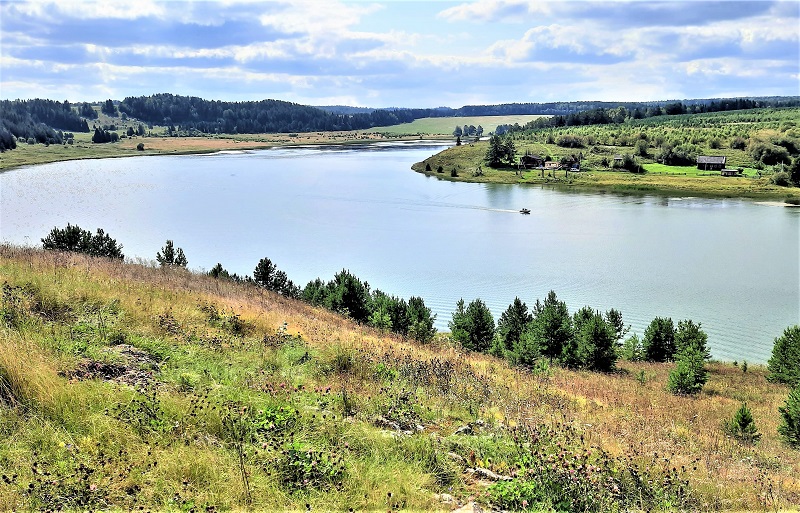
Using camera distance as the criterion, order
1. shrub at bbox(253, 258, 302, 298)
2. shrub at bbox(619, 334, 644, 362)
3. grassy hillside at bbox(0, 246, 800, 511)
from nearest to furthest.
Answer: grassy hillside at bbox(0, 246, 800, 511) < shrub at bbox(619, 334, 644, 362) < shrub at bbox(253, 258, 302, 298)

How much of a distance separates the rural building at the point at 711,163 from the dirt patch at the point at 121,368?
112m

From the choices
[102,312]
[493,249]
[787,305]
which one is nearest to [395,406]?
[102,312]

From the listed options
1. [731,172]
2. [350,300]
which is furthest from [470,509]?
[731,172]

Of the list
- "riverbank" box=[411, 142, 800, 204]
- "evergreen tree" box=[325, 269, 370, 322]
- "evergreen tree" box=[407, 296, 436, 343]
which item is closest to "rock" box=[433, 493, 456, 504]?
"evergreen tree" box=[407, 296, 436, 343]

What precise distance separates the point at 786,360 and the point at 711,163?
309 feet

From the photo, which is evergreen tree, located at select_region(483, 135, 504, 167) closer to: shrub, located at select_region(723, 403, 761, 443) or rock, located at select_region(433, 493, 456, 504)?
shrub, located at select_region(723, 403, 761, 443)

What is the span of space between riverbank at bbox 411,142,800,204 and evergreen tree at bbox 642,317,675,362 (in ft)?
215

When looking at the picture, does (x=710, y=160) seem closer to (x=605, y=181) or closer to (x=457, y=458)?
(x=605, y=181)

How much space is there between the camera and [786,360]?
19.9 meters

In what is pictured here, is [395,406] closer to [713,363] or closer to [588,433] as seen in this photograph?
[588,433]

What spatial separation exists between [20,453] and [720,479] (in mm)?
7875

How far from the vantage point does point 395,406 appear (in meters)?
7.92

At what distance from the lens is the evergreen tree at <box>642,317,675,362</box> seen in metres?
24.3

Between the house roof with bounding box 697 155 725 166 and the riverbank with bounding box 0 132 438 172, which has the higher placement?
the riverbank with bounding box 0 132 438 172
